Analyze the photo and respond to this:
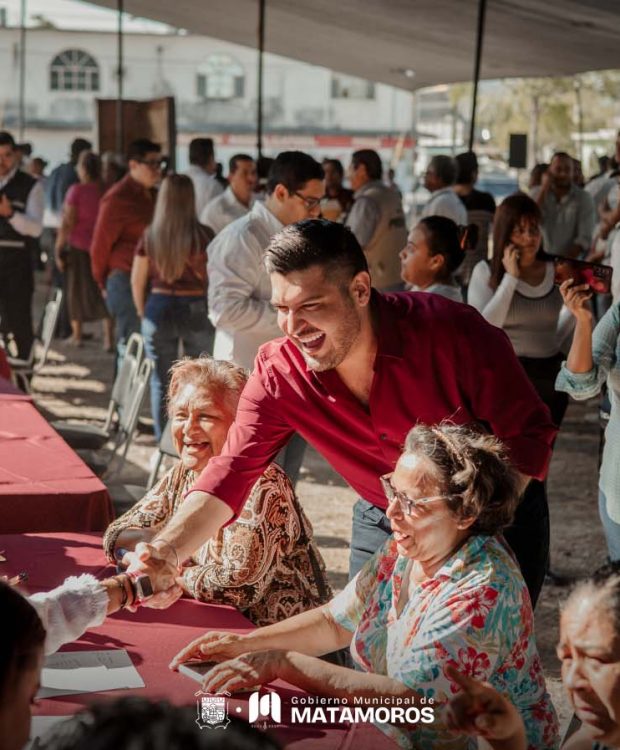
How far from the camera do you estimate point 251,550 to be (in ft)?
9.53

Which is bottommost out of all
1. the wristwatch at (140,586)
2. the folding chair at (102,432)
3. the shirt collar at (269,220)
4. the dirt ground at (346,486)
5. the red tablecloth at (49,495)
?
the dirt ground at (346,486)

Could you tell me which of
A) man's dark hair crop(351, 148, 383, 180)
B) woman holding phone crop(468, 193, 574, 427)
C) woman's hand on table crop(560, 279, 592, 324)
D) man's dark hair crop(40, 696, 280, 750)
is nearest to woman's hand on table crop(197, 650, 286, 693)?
man's dark hair crop(40, 696, 280, 750)

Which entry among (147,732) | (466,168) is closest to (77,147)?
(466,168)

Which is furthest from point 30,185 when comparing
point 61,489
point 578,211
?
point 61,489

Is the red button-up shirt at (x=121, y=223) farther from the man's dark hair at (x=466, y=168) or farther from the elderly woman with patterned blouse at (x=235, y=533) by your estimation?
the elderly woman with patterned blouse at (x=235, y=533)

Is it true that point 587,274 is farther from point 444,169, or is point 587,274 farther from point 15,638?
point 444,169

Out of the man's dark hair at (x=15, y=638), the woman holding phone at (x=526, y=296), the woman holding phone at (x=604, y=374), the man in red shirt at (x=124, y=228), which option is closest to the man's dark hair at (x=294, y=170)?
the woman holding phone at (x=526, y=296)

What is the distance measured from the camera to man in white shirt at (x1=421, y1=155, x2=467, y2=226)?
740 cm

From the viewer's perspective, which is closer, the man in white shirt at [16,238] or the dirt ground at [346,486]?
the dirt ground at [346,486]

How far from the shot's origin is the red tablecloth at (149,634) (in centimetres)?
211

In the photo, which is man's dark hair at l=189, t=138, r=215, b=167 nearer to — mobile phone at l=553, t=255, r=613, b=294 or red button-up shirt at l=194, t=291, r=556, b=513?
mobile phone at l=553, t=255, r=613, b=294

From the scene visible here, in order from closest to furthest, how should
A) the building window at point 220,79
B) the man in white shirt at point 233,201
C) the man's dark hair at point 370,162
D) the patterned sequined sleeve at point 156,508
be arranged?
the patterned sequined sleeve at point 156,508
the man in white shirt at point 233,201
the man's dark hair at point 370,162
the building window at point 220,79

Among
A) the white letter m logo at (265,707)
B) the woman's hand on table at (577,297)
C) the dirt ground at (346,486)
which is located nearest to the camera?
the white letter m logo at (265,707)

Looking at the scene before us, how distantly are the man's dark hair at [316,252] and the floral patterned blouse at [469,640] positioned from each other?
61 centimetres
